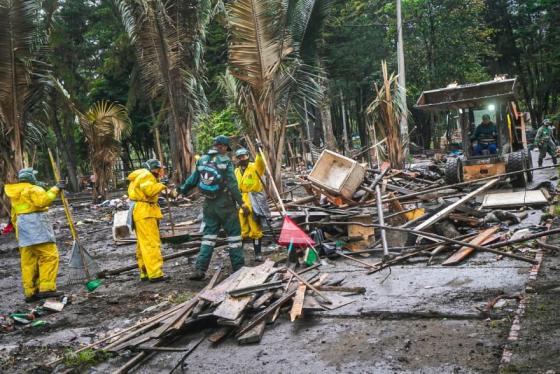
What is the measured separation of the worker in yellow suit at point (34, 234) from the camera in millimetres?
7410

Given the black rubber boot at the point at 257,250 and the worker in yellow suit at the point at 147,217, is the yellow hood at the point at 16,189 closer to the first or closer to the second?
the worker in yellow suit at the point at 147,217

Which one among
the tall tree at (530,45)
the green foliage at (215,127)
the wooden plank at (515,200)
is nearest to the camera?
the wooden plank at (515,200)

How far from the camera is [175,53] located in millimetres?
17141

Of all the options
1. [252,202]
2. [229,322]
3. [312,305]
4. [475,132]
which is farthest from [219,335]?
[475,132]

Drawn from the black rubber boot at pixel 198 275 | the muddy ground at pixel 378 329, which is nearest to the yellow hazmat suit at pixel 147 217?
the muddy ground at pixel 378 329

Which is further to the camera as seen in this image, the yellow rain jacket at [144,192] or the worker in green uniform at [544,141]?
the worker in green uniform at [544,141]

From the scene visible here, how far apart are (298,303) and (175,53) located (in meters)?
13.3

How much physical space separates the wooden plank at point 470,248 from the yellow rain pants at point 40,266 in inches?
211

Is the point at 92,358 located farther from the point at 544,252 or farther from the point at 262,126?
the point at 262,126

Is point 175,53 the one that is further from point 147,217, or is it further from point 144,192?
point 147,217

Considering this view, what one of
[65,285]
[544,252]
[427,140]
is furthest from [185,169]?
[427,140]

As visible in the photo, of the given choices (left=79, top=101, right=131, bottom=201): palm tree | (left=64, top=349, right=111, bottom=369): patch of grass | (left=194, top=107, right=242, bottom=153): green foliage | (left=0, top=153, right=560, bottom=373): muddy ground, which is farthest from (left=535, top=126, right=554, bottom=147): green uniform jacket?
(left=64, top=349, right=111, bottom=369): patch of grass

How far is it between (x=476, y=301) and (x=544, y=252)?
2078mm

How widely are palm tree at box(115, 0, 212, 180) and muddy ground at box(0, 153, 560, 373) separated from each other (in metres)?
10.7
